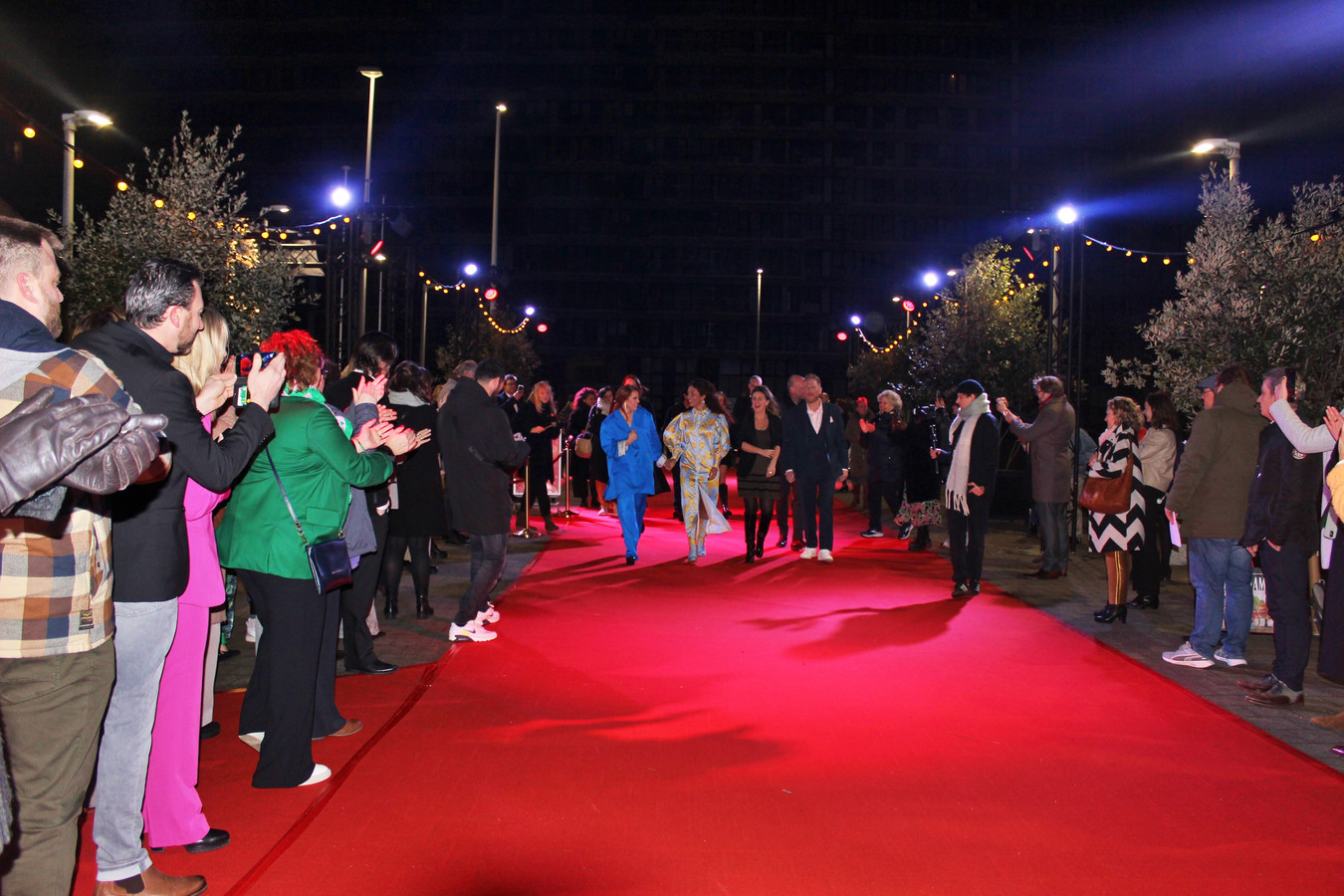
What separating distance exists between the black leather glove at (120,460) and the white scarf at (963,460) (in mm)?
7613

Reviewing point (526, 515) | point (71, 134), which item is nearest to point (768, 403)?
point (526, 515)

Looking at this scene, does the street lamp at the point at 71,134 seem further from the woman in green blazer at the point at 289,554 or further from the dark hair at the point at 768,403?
the woman in green blazer at the point at 289,554

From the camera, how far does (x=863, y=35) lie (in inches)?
2657

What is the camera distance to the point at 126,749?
3051mm

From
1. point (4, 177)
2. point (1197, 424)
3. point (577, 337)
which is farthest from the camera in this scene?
point (577, 337)

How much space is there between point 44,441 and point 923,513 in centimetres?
1109

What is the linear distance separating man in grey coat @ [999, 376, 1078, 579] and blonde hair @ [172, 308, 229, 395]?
7936mm

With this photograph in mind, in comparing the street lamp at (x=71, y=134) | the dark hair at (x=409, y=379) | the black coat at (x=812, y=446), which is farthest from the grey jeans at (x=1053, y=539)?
the street lamp at (x=71, y=134)

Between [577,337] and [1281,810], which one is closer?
[1281,810]

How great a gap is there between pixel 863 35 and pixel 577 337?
29.0m

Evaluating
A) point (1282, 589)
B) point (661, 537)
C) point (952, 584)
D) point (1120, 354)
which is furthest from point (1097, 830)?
point (1120, 354)

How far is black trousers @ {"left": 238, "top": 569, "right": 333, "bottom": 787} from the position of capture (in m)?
4.02

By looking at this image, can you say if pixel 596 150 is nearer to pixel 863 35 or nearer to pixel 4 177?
pixel 863 35

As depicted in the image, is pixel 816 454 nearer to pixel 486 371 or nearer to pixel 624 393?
pixel 624 393
